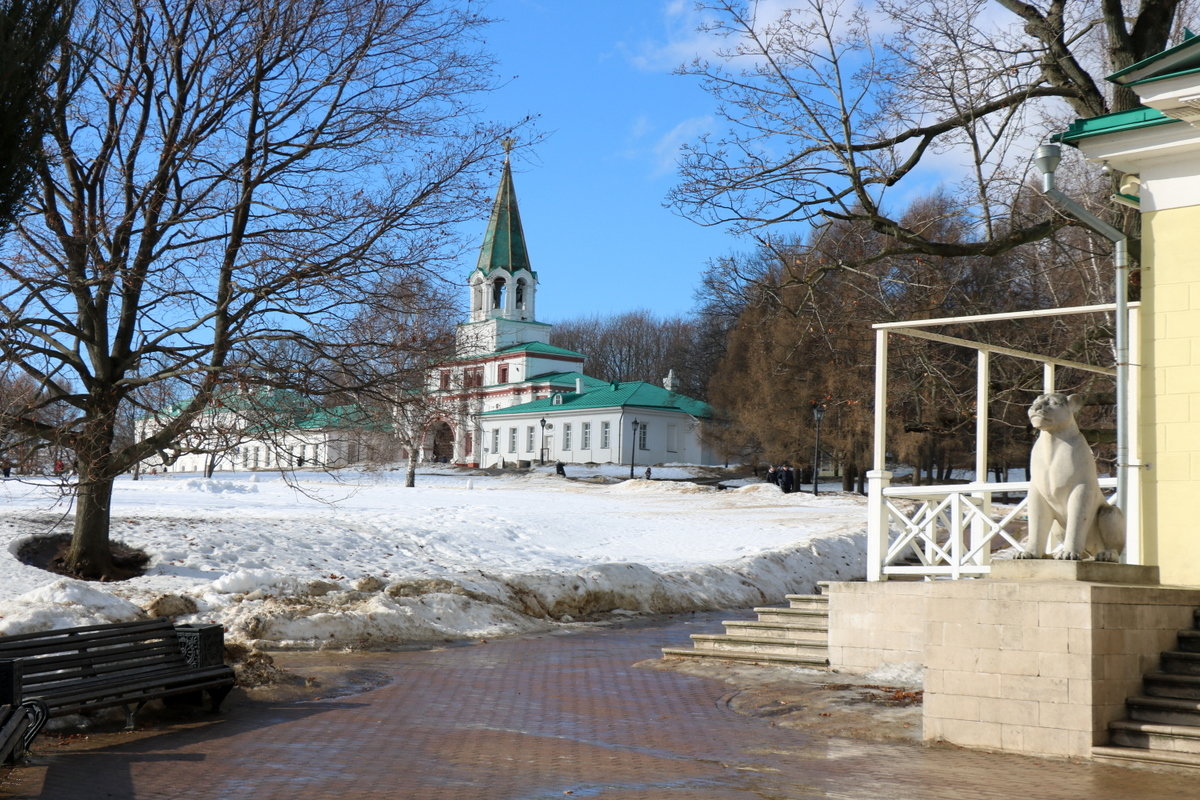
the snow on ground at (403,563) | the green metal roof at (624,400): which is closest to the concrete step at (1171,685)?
the snow on ground at (403,563)

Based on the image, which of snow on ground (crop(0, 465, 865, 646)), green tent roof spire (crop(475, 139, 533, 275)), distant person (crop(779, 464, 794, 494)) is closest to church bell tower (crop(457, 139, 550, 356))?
green tent roof spire (crop(475, 139, 533, 275))

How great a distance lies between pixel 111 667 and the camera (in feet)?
31.0

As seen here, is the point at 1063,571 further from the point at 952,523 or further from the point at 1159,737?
the point at 952,523

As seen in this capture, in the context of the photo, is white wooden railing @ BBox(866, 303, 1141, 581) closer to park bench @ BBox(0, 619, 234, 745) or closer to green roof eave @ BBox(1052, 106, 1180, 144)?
green roof eave @ BBox(1052, 106, 1180, 144)

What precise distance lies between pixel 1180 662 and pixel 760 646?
5.59 meters

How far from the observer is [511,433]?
303 ft

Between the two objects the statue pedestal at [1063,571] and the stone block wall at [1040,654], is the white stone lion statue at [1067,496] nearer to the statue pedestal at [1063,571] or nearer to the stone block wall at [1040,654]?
the statue pedestal at [1063,571]

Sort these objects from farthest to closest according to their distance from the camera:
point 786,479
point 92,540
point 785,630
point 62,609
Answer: point 786,479 < point 92,540 < point 785,630 < point 62,609

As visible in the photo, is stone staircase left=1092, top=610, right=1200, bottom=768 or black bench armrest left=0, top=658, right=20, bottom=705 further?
stone staircase left=1092, top=610, right=1200, bottom=768

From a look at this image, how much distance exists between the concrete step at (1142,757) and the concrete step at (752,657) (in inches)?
194

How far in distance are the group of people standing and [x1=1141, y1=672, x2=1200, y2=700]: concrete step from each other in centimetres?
4268

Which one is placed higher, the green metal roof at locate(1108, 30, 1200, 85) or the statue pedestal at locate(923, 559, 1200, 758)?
the green metal roof at locate(1108, 30, 1200, 85)

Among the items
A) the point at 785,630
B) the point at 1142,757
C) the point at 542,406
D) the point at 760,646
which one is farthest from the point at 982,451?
the point at 542,406

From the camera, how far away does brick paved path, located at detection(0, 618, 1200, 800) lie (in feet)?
23.6
